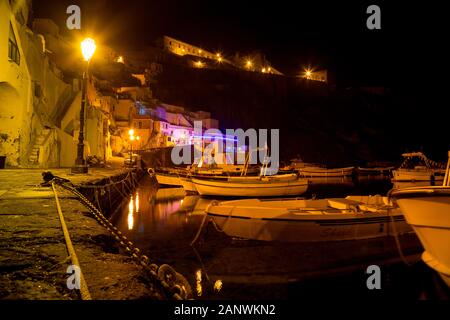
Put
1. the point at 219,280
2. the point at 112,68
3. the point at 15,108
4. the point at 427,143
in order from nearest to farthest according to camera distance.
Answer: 1. the point at 219,280
2. the point at 15,108
3. the point at 112,68
4. the point at 427,143

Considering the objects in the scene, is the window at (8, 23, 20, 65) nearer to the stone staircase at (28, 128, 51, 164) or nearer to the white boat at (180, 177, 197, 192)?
the stone staircase at (28, 128, 51, 164)

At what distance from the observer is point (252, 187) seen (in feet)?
82.3

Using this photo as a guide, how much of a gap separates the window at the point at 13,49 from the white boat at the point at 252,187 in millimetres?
15086

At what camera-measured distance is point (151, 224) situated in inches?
628

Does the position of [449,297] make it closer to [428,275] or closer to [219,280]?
[428,275]

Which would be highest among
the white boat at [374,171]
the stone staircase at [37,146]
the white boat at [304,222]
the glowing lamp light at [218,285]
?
the stone staircase at [37,146]

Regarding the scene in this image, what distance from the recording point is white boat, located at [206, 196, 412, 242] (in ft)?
37.5

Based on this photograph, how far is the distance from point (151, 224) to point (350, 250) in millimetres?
9477

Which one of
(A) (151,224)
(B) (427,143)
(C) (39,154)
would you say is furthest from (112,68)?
(B) (427,143)

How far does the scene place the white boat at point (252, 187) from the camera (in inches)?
986

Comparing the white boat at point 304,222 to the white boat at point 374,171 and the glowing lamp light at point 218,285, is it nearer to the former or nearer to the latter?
the glowing lamp light at point 218,285

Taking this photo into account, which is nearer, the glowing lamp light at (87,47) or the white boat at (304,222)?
the white boat at (304,222)

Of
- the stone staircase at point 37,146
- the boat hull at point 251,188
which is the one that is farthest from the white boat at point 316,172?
the stone staircase at point 37,146

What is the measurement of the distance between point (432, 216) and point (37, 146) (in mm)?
21848
